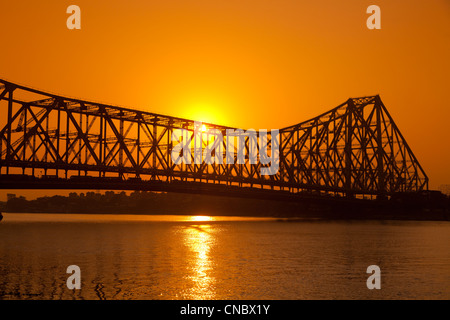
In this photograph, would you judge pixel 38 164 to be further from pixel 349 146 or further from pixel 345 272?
pixel 349 146

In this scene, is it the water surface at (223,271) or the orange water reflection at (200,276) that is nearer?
the orange water reflection at (200,276)

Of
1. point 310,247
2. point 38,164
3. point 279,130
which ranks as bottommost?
point 310,247

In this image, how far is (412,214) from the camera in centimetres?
13738

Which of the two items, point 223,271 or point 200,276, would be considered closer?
point 200,276

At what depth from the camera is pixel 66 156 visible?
297ft

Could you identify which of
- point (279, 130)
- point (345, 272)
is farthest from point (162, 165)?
point (345, 272)

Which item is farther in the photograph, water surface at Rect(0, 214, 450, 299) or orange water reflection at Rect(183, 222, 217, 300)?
water surface at Rect(0, 214, 450, 299)

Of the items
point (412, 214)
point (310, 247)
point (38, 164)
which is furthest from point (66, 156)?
point (412, 214)
